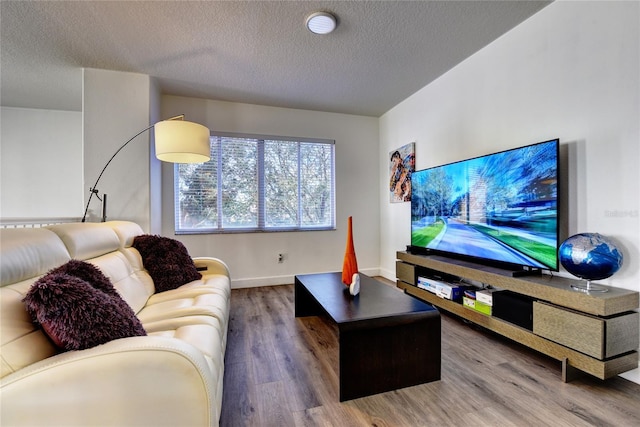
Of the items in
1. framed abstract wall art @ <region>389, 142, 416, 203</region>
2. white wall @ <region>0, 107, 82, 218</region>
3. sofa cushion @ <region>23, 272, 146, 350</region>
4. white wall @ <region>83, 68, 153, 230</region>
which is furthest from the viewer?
white wall @ <region>0, 107, 82, 218</region>

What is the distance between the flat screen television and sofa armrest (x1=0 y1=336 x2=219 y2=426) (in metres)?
2.19

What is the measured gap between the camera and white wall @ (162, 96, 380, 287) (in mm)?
3730

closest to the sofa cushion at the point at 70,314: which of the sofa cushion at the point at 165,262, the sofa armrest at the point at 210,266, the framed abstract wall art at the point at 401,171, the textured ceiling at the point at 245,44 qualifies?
the sofa cushion at the point at 165,262

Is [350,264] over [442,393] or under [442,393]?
over

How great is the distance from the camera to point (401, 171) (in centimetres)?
391

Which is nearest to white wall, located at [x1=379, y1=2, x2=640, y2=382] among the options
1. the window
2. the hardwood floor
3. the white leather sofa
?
the hardwood floor

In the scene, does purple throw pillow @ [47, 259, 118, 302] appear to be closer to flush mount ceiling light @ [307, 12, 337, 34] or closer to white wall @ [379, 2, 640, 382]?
flush mount ceiling light @ [307, 12, 337, 34]

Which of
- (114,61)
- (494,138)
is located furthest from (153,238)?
(494,138)

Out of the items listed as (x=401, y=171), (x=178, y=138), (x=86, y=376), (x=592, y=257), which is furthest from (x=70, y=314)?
(x=401, y=171)

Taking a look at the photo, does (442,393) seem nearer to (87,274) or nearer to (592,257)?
(592,257)

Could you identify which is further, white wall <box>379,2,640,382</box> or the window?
the window

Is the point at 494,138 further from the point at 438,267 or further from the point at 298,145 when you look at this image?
the point at 298,145

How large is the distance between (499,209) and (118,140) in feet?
11.9

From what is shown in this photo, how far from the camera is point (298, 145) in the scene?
4129 millimetres
